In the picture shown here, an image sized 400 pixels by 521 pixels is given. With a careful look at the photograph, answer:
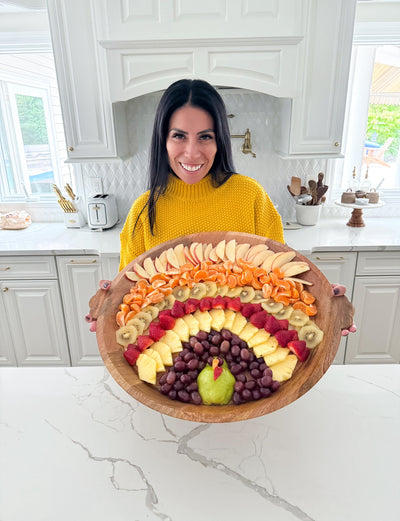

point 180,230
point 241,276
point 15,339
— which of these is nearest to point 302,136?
point 180,230

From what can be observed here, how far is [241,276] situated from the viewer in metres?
1.32

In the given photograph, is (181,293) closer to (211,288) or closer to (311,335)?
(211,288)

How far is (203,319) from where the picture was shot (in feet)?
3.84

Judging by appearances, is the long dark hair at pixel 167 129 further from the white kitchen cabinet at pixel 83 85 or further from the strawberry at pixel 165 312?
the white kitchen cabinet at pixel 83 85

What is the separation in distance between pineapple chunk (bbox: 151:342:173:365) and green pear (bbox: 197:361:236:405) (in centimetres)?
12

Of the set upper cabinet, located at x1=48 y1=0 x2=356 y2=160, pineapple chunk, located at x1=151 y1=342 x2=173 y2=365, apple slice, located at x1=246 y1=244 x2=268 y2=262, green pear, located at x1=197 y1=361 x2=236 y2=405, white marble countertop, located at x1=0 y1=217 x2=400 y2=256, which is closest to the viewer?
green pear, located at x1=197 y1=361 x2=236 y2=405

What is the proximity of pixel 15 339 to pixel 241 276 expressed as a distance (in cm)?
208

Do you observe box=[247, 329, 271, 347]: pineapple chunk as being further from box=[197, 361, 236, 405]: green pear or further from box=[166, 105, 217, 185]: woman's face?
box=[166, 105, 217, 185]: woman's face

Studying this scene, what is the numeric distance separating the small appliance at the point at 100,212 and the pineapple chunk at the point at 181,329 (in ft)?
5.67

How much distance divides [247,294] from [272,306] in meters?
0.10

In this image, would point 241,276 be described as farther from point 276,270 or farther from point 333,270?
point 333,270

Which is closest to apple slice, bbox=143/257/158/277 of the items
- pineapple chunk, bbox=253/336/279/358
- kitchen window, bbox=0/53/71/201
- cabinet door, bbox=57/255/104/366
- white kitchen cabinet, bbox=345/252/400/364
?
pineapple chunk, bbox=253/336/279/358

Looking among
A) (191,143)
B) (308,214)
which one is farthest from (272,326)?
(308,214)

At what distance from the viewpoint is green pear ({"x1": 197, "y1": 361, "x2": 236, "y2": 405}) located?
0.94m
